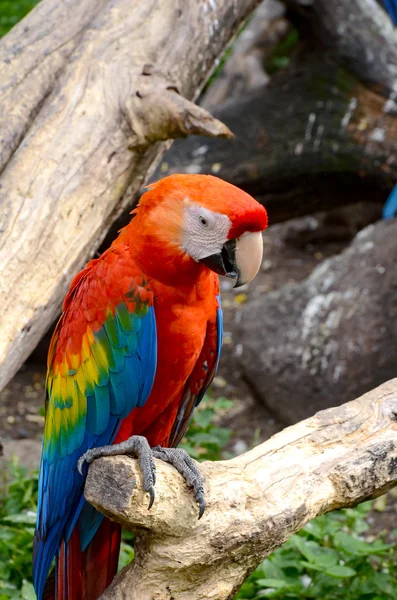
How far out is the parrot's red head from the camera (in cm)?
171

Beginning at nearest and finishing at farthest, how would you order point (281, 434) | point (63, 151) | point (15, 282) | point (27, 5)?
1. point (281, 434)
2. point (15, 282)
3. point (63, 151)
4. point (27, 5)

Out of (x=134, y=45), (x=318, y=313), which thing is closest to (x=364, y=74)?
(x=318, y=313)

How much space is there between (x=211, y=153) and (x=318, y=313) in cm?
90

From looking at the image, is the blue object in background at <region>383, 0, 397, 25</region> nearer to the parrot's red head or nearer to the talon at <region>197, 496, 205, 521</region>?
the parrot's red head

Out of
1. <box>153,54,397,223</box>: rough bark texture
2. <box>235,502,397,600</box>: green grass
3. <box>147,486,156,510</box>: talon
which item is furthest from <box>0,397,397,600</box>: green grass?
<box>153,54,397,223</box>: rough bark texture

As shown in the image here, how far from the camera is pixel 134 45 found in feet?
8.18

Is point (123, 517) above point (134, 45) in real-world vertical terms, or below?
below

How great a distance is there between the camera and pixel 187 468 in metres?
1.65

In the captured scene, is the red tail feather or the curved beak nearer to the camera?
the curved beak

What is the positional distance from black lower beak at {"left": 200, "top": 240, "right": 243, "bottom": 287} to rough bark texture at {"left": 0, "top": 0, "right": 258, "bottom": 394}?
531 mm

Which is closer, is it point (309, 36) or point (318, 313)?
point (318, 313)

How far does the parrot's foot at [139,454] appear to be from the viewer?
1.53 m

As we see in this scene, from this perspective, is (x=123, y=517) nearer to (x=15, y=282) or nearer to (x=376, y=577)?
(x=15, y=282)

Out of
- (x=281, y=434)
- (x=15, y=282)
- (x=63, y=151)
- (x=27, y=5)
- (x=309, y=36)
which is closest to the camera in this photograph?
(x=281, y=434)
